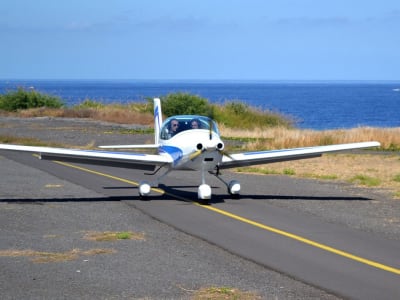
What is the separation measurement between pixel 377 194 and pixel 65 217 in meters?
7.74

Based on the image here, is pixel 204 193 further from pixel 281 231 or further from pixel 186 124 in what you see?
pixel 281 231

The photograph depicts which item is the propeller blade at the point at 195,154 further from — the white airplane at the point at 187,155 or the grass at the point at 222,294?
the grass at the point at 222,294

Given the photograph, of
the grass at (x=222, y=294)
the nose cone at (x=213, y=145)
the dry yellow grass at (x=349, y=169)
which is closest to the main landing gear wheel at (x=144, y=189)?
the nose cone at (x=213, y=145)

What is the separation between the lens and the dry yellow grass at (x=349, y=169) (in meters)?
22.4

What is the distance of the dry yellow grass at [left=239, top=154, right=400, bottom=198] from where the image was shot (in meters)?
22.4

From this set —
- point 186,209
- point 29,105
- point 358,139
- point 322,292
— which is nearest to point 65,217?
point 186,209

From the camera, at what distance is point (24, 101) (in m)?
77.7

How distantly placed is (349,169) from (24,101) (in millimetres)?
56283

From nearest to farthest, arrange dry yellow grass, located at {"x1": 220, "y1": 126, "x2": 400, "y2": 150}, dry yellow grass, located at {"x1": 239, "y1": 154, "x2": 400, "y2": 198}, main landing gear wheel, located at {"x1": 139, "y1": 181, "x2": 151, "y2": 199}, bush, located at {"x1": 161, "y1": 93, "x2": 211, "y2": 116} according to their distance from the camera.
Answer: main landing gear wheel, located at {"x1": 139, "y1": 181, "x2": 151, "y2": 199}, dry yellow grass, located at {"x1": 239, "y1": 154, "x2": 400, "y2": 198}, dry yellow grass, located at {"x1": 220, "y1": 126, "x2": 400, "y2": 150}, bush, located at {"x1": 161, "y1": 93, "x2": 211, "y2": 116}

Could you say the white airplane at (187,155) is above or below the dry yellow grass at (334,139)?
above

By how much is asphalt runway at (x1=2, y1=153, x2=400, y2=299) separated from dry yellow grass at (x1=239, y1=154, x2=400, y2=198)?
1.80 meters

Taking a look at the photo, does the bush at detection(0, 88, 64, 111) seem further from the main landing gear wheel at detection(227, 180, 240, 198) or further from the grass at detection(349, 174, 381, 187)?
the main landing gear wheel at detection(227, 180, 240, 198)

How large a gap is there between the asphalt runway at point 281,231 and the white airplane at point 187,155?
2.34 ft

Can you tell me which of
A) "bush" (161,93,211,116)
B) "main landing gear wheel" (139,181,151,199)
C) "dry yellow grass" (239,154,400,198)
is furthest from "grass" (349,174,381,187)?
"bush" (161,93,211,116)
